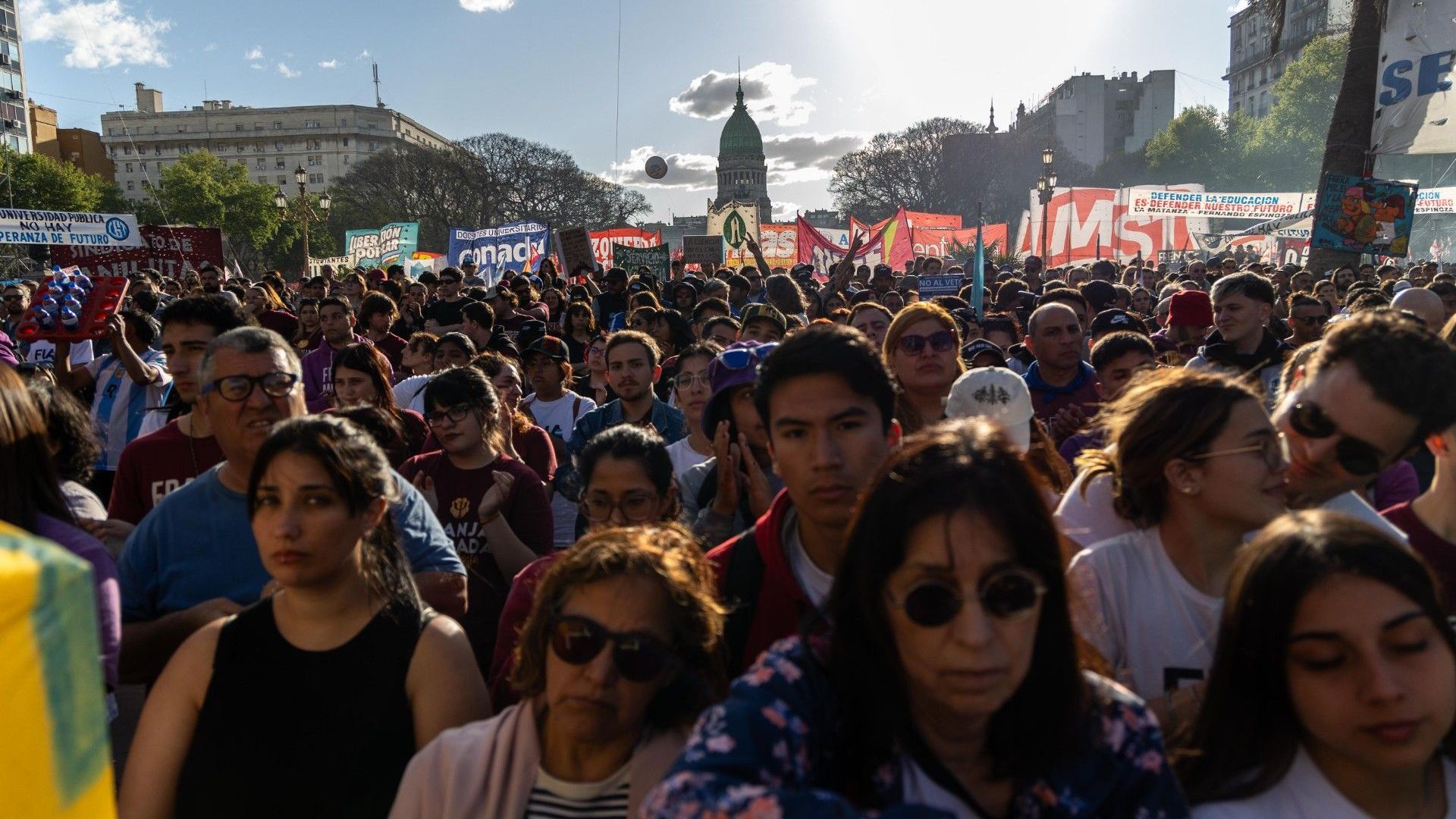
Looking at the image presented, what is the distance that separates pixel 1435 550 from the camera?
7.24 ft

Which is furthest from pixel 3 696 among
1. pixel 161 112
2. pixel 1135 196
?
pixel 161 112

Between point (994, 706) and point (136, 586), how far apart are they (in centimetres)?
211

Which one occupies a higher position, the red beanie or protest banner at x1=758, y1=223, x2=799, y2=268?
protest banner at x1=758, y1=223, x2=799, y2=268

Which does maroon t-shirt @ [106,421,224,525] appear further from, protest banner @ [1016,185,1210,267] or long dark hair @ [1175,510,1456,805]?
protest banner @ [1016,185,1210,267]

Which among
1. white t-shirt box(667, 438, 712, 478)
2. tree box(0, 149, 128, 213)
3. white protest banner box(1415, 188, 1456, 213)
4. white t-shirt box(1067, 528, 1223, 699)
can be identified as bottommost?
white t-shirt box(667, 438, 712, 478)

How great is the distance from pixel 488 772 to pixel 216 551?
113cm

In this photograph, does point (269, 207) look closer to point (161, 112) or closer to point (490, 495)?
point (161, 112)

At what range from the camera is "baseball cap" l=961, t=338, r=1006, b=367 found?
5.61 metres

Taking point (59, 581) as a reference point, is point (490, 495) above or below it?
below

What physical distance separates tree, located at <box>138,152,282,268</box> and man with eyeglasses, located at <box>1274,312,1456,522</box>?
219 ft

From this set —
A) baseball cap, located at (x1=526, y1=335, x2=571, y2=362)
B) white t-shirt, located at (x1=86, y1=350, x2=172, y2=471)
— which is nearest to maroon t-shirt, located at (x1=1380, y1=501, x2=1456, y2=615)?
baseball cap, located at (x1=526, y1=335, x2=571, y2=362)

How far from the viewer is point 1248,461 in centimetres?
202

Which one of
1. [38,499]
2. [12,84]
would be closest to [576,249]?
[38,499]

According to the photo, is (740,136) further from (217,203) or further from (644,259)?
(644,259)
